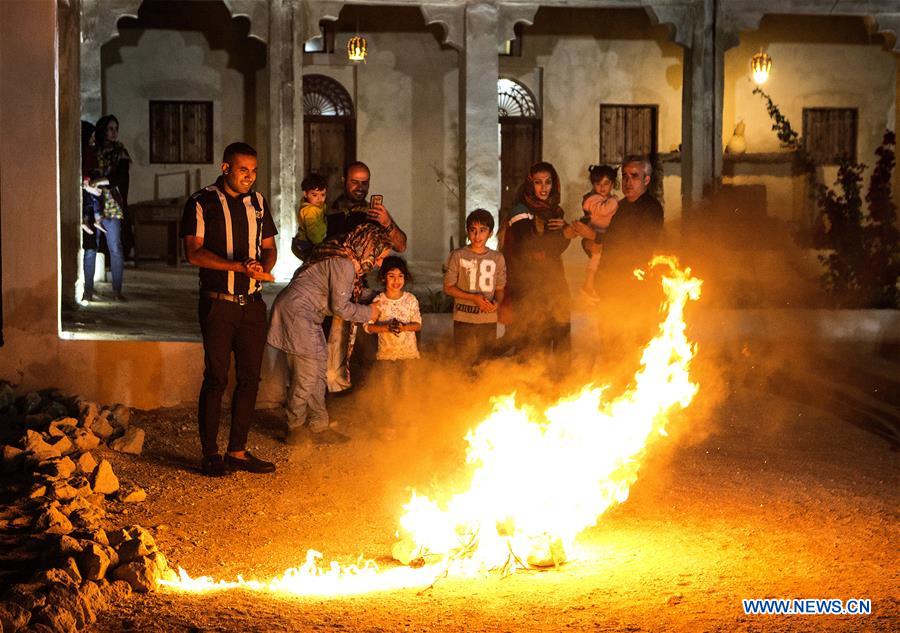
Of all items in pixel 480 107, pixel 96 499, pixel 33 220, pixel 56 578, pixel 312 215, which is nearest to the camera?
pixel 56 578

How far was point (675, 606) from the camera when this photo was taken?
16.9ft

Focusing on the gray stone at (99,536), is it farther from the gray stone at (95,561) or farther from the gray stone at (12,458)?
the gray stone at (12,458)

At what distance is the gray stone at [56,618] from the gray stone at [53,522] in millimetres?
1284

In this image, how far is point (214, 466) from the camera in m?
7.95

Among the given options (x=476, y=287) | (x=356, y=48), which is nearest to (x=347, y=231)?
(x=476, y=287)

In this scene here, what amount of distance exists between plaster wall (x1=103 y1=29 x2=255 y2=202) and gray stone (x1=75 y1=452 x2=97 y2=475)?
1267 centimetres

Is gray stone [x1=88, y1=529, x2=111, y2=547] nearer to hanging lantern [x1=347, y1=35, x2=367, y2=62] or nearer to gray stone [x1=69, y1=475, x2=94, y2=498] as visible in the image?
gray stone [x1=69, y1=475, x2=94, y2=498]

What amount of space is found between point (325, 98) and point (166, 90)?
268 cm

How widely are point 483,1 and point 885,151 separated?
18.7 ft

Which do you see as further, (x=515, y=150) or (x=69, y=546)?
(x=515, y=150)

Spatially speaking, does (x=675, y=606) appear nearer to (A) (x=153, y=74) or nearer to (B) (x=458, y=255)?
(B) (x=458, y=255)

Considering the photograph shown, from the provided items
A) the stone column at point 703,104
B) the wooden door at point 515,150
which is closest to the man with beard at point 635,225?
the stone column at point 703,104

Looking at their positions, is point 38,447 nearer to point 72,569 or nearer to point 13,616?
point 72,569

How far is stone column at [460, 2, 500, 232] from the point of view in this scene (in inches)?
645
